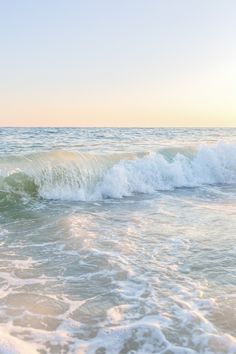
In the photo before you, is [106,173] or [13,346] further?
[106,173]

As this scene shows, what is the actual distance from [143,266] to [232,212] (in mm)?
4557

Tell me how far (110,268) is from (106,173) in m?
8.67

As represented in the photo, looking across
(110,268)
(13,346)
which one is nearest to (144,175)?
(110,268)

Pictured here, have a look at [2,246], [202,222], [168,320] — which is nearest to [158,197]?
[202,222]

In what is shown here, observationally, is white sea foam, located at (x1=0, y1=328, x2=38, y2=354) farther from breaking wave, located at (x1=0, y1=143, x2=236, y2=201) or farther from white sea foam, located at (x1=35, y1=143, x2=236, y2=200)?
white sea foam, located at (x1=35, y1=143, x2=236, y2=200)

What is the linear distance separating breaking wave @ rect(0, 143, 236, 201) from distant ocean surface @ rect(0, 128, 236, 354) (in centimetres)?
7

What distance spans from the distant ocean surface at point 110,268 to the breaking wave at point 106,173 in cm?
7

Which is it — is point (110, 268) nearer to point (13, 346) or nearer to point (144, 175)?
point (13, 346)

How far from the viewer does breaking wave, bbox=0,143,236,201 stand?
12289 millimetres

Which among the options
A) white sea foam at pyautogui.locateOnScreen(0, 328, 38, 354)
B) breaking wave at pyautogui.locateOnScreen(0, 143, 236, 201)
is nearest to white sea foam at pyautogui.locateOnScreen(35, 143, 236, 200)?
breaking wave at pyautogui.locateOnScreen(0, 143, 236, 201)

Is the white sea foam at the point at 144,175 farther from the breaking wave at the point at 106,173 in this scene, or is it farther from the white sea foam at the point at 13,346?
the white sea foam at the point at 13,346

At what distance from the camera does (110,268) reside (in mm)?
5711

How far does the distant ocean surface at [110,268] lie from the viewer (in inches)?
152

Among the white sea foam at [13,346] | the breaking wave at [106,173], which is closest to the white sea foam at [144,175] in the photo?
the breaking wave at [106,173]
